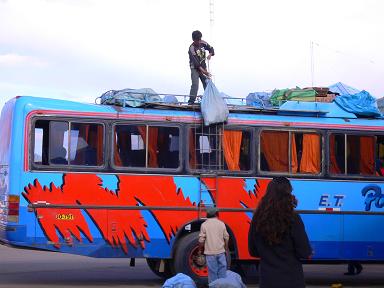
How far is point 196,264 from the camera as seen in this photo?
486 inches

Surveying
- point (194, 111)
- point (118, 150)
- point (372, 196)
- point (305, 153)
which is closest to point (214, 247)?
point (118, 150)

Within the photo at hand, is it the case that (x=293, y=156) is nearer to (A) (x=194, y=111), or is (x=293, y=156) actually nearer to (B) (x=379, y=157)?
(B) (x=379, y=157)

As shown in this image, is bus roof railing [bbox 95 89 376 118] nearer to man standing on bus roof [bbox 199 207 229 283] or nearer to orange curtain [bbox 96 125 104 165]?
orange curtain [bbox 96 125 104 165]

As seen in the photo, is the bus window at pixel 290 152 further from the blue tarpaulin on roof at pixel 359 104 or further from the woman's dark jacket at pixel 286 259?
the woman's dark jacket at pixel 286 259

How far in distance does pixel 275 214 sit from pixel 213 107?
713 centimetres

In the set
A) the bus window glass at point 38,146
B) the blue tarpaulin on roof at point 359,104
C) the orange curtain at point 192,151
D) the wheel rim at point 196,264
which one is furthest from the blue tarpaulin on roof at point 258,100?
the bus window glass at point 38,146

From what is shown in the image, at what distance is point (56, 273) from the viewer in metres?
14.9

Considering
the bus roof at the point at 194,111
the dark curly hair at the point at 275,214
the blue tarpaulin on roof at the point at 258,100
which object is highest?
the blue tarpaulin on roof at the point at 258,100

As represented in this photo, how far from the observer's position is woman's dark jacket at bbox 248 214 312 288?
5.55m

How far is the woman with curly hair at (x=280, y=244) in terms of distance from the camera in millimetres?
5562

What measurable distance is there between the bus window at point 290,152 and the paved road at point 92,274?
7.87 ft

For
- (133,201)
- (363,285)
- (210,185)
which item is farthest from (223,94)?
(363,285)

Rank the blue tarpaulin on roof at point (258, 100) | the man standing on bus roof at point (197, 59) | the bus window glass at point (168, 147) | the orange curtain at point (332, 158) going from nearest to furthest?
the bus window glass at point (168, 147) → the orange curtain at point (332, 158) → the blue tarpaulin on roof at point (258, 100) → the man standing on bus roof at point (197, 59)

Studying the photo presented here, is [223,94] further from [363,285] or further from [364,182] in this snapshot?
[363,285]
